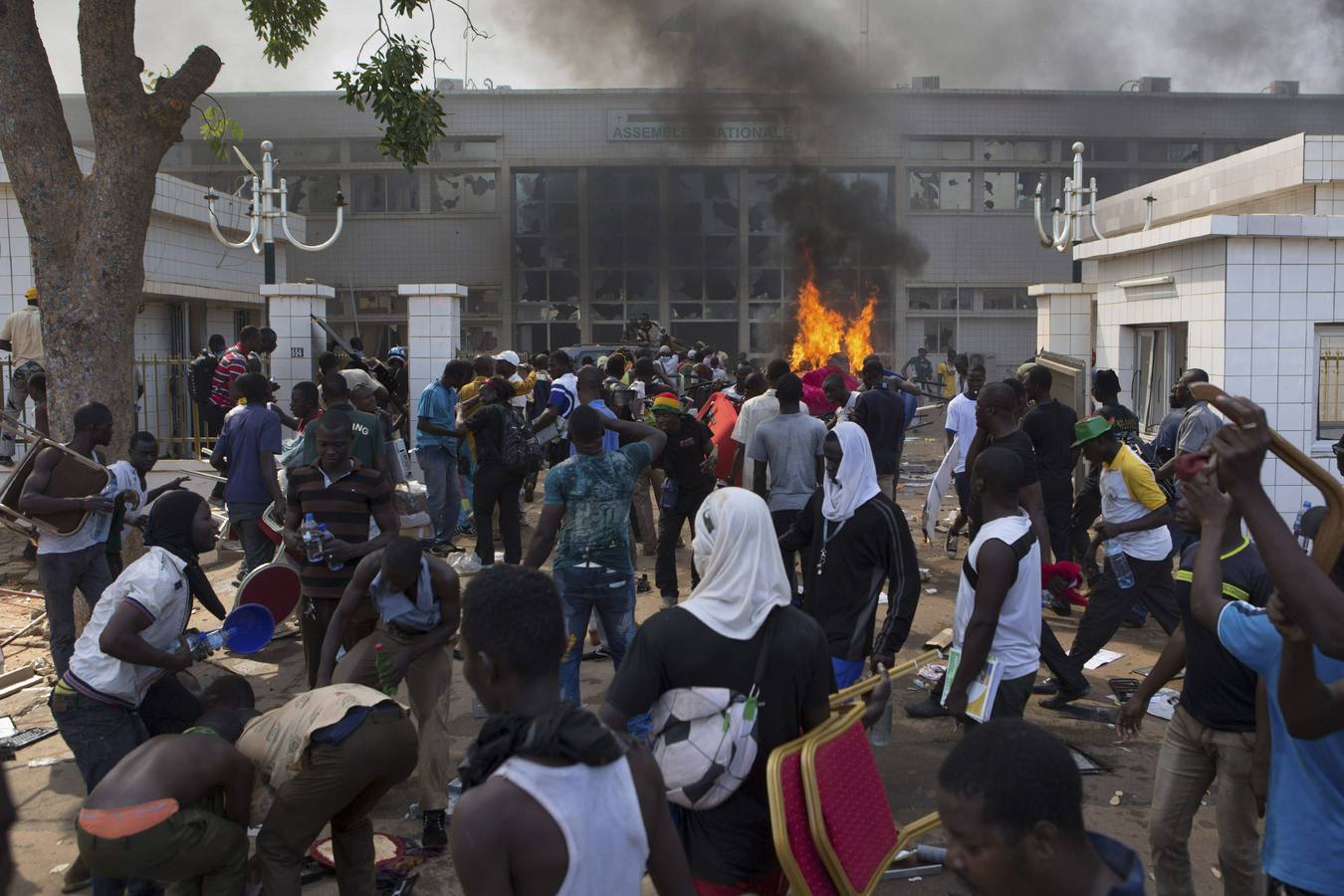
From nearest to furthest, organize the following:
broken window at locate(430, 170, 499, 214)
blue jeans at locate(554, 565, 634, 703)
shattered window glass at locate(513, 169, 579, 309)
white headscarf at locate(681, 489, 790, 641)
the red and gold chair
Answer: the red and gold chair → white headscarf at locate(681, 489, 790, 641) → blue jeans at locate(554, 565, 634, 703) → broken window at locate(430, 170, 499, 214) → shattered window glass at locate(513, 169, 579, 309)

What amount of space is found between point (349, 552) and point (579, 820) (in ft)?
11.4

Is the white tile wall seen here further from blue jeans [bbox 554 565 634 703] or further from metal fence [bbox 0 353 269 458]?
metal fence [bbox 0 353 269 458]

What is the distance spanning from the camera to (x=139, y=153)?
23.5ft

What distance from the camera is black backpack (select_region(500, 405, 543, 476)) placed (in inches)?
343

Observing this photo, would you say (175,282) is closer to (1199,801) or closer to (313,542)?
(313,542)

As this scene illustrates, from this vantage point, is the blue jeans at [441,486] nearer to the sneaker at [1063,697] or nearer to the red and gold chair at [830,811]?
the sneaker at [1063,697]

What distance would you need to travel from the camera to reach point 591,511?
538cm

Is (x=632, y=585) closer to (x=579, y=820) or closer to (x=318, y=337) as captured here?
(x=579, y=820)

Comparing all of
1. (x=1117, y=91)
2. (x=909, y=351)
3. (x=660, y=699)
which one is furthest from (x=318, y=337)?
(x=1117, y=91)

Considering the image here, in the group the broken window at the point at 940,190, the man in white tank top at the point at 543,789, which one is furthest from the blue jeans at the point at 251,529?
the broken window at the point at 940,190

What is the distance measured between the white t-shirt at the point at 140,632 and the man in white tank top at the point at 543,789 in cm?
233

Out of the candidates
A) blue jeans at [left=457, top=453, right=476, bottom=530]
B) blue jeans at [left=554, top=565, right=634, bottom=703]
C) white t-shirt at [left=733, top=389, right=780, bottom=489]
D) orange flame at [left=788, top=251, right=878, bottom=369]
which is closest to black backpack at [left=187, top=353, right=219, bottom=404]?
blue jeans at [left=457, top=453, right=476, bottom=530]

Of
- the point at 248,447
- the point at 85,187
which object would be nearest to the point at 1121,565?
the point at 248,447

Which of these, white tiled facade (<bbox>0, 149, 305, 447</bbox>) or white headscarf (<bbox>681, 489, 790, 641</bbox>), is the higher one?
white tiled facade (<bbox>0, 149, 305, 447</bbox>)
